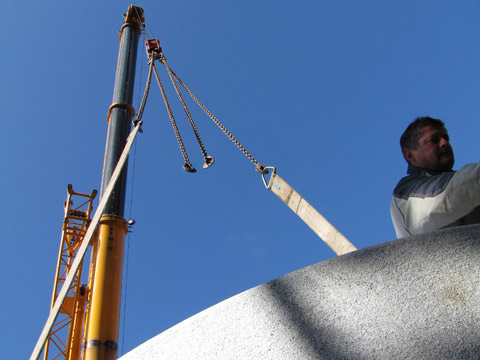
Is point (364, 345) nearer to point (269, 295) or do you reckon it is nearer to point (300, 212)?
point (269, 295)

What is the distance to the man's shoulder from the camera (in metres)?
1.53

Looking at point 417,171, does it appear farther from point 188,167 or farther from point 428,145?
point 188,167

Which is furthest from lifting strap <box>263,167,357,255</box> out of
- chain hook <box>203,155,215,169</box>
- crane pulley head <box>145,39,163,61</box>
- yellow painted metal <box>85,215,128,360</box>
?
crane pulley head <box>145,39,163,61</box>

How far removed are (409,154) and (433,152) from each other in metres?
0.11

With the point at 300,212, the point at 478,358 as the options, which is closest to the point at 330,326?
the point at 478,358

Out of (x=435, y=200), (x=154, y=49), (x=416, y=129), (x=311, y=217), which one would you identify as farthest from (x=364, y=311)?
(x=154, y=49)

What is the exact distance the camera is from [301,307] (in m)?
1.56

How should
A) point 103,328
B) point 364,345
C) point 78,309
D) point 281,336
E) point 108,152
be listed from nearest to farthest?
A: point 364,345, point 281,336, point 103,328, point 108,152, point 78,309

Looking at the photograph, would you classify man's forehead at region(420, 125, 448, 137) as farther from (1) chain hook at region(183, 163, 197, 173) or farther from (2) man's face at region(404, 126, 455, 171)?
(1) chain hook at region(183, 163, 197, 173)

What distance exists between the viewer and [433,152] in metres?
1.92

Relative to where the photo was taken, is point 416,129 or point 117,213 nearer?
point 416,129

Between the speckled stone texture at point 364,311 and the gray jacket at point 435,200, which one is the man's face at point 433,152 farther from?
the speckled stone texture at point 364,311

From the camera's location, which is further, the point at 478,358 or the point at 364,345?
the point at 364,345

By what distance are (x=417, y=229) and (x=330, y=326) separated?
0.52 metres
